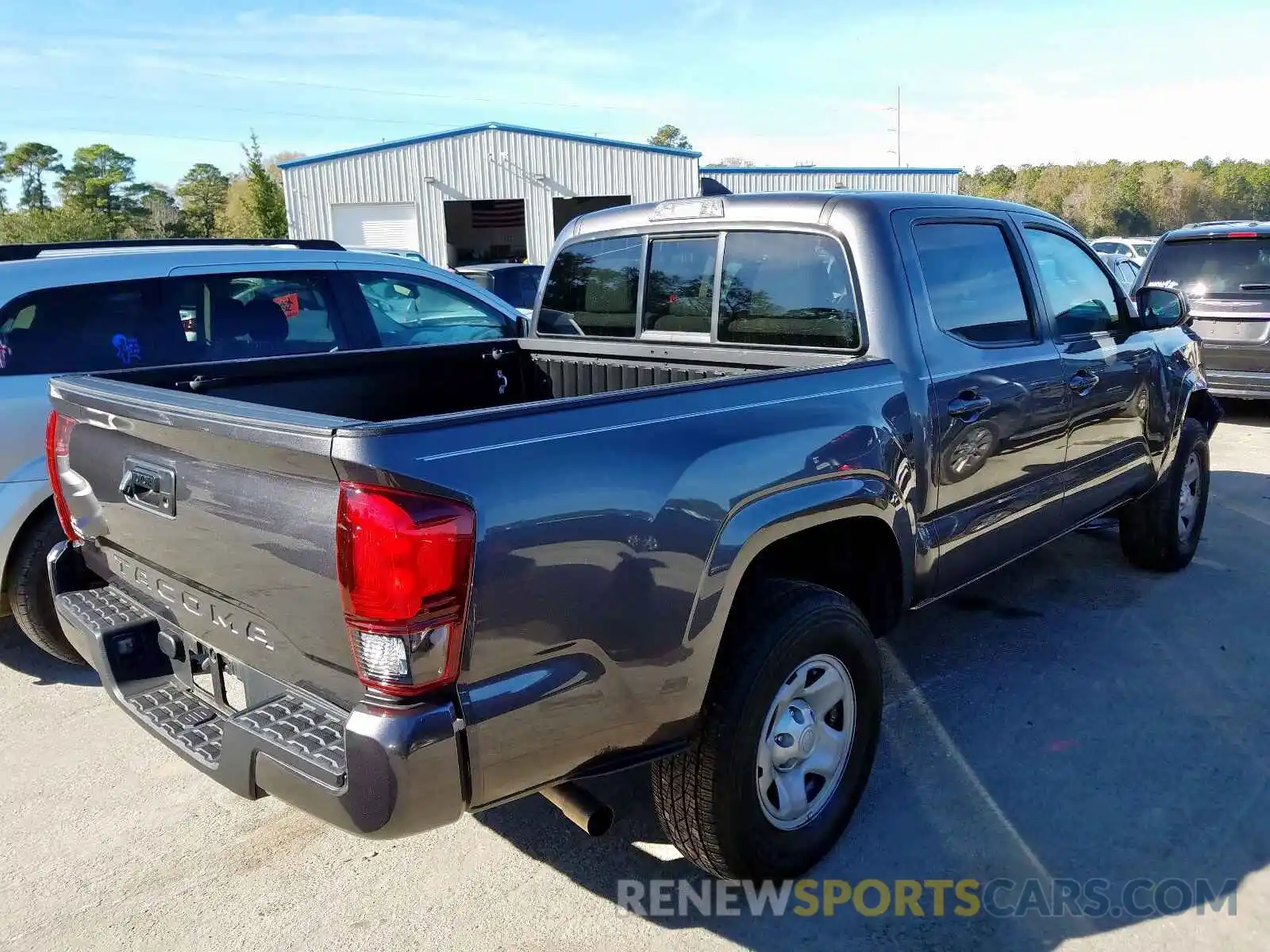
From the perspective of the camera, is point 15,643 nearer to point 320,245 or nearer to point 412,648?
point 320,245

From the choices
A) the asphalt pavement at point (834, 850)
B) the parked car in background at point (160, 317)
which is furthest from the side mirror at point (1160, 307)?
the parked car in background at point (160, 317)

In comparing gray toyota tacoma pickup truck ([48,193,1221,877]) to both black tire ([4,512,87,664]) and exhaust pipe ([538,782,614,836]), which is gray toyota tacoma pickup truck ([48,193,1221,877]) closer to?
exhaust pipe ([538,782,614,836])

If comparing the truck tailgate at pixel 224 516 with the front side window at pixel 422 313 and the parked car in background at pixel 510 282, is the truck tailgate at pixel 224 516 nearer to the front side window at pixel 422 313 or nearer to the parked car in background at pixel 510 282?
the front side window at pixel 422 313

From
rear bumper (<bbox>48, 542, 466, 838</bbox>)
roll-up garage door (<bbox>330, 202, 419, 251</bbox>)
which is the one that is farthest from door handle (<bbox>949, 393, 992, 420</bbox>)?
roll-up garage door (<bbox>330, 202, 419, 251</bbox>)

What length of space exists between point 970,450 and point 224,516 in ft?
8.00

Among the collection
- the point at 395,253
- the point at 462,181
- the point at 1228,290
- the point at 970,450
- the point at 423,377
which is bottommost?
the point at 970,450

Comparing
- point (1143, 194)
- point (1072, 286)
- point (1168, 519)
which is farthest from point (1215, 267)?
point (1143, 194)

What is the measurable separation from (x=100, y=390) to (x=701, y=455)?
169cm

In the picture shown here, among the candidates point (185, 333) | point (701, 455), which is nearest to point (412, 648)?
point (701, 455)

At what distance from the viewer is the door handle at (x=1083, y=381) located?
3994mm

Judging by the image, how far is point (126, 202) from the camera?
6469 centimetres

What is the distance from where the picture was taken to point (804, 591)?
9.03ft

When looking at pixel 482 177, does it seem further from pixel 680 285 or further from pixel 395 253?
pixel 680 285

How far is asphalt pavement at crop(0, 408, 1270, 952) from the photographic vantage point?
2641 millimetres
